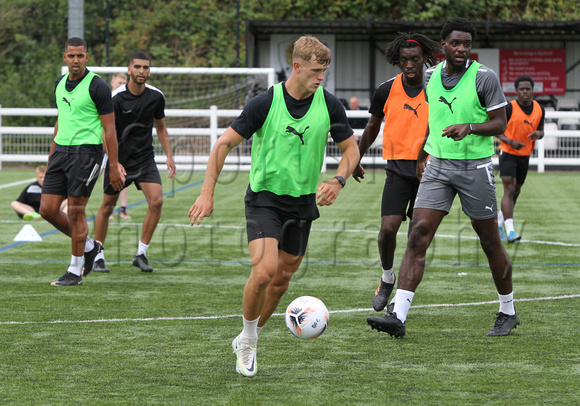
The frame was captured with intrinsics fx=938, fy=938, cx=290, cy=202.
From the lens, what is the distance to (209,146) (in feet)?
82.8

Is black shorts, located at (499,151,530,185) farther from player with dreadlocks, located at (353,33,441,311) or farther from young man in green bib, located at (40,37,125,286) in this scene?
young man in green bib, located at (40,37,125,286)

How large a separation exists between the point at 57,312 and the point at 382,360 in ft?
9.39

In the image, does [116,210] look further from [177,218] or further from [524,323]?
[524,323]

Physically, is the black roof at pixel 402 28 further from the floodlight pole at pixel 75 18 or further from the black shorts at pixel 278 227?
the black shorts at pixel 278 227

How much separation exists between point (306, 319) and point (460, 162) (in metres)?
1.58

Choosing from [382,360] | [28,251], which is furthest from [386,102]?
[28,251]

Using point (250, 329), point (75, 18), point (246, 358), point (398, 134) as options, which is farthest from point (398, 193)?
point (75, 18)

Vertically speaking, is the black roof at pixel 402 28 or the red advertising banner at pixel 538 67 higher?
the black roof at pixel 402 28

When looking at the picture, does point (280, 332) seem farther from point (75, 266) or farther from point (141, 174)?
point (141, 174)

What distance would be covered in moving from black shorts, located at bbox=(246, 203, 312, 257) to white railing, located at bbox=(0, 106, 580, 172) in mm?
18281

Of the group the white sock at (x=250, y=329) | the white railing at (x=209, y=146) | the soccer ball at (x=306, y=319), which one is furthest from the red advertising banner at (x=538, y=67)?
the white sock at (x=250, y=329)

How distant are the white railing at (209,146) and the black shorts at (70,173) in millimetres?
15232

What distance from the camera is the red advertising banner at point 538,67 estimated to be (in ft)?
100

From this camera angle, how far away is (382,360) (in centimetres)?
581
